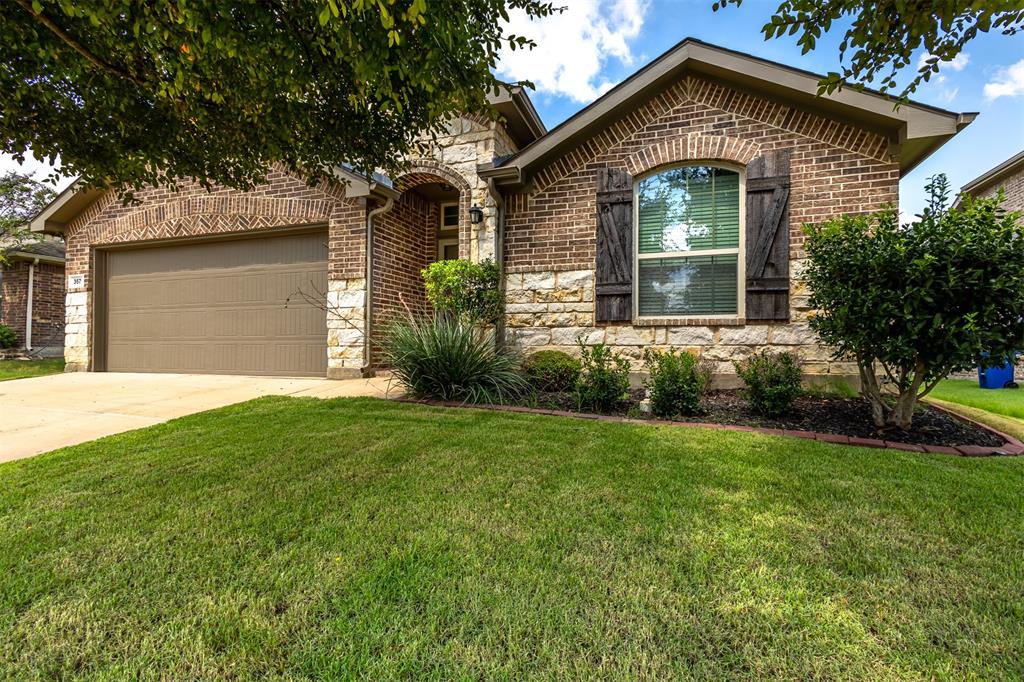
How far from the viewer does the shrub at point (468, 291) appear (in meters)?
5.90

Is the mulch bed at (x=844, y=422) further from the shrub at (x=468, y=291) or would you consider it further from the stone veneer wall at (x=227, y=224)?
the stone veneer wall at (x=227, y=224)

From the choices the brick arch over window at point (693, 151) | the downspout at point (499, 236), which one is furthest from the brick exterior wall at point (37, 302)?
the brick arch over window at point (693, 151)

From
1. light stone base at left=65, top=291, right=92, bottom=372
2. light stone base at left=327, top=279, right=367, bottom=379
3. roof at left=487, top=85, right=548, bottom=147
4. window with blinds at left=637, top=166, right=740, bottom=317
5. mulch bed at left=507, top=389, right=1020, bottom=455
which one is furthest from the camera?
light stone base at left=65, top=291, right=92, bottom=372

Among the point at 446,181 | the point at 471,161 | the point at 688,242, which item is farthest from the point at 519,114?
the point at 688,242

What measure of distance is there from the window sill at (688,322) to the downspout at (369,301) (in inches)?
162

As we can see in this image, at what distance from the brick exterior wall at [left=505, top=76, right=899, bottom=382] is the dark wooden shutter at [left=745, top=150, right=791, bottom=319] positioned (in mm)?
113

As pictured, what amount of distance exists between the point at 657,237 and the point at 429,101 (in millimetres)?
3723

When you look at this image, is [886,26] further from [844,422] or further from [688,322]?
[688,322]

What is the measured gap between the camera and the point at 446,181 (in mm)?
7355

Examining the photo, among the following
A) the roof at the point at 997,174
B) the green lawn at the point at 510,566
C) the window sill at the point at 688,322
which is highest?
the roof at the point at 997,174

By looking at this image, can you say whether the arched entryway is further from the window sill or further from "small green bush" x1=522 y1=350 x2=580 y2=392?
the window sill

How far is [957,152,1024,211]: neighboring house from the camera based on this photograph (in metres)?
9.94

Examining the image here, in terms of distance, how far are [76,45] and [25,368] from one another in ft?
33.5

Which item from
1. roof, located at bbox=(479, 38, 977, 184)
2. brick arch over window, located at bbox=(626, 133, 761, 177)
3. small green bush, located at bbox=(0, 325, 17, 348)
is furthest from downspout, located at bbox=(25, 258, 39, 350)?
brick arch over window, located at bbox=(626, 133, 761, 177)
